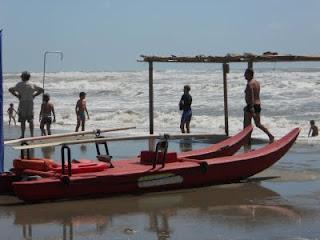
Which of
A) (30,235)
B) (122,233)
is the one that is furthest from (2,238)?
(122,233)

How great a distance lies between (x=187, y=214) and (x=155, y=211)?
378 mm

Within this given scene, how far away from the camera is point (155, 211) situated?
7.20 m

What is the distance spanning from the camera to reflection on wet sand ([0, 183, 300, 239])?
21.2 ft

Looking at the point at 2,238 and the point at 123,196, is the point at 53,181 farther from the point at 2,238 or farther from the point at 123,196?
the point at 2,238

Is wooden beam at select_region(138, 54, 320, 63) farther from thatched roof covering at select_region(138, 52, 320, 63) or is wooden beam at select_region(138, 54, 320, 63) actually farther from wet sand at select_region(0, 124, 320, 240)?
wet sand at select_region(0, 124, 320, 240)

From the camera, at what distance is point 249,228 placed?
249 inches

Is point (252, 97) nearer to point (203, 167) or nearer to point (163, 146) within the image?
point (203, 167)

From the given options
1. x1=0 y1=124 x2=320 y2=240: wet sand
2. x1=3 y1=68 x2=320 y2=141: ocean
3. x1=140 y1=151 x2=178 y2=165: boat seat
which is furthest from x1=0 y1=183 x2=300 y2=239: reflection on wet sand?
x1=3 y1=68 x2=320 y2=141: ocean

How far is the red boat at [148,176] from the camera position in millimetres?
7465

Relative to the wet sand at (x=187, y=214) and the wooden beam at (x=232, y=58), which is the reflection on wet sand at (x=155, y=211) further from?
the wooden beam at (x=232, y=58)

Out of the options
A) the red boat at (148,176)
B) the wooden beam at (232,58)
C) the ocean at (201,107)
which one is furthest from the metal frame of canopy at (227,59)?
the red boat at (148,176)

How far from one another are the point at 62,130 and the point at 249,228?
552 inches

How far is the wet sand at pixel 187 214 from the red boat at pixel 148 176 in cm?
11

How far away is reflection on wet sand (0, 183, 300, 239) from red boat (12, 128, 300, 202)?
0.12 meters
